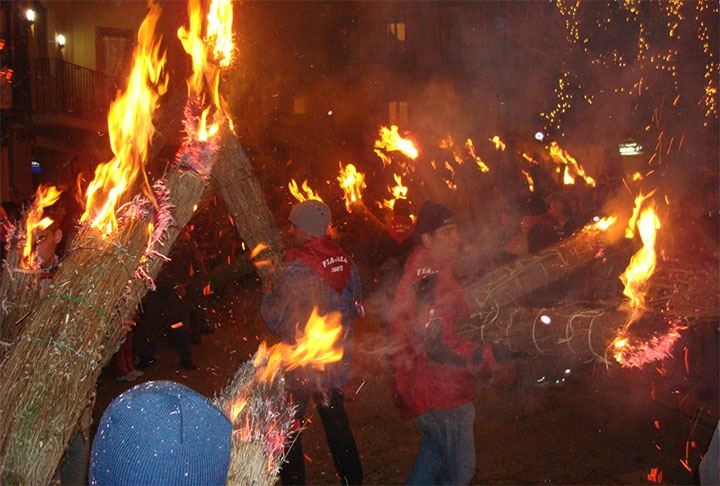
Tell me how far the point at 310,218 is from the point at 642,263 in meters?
2.60

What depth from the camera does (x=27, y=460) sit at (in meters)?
2.40

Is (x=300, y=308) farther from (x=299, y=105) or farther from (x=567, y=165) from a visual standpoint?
(x=299, y=105)

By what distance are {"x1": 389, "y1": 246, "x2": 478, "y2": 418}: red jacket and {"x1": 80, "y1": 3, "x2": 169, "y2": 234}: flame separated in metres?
1.59

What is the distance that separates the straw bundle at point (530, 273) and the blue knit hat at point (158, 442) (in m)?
2.89

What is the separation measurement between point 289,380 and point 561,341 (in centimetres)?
167

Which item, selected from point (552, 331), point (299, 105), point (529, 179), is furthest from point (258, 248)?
point (529, 179)

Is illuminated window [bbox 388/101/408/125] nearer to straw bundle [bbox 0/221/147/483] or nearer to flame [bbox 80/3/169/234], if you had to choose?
flame [bbox 80/3/169/234]

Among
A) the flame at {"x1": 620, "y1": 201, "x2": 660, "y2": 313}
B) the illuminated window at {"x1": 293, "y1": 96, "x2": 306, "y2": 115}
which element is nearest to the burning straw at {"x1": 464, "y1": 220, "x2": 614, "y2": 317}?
the flame at {"x1": 620, "y1": 201, "x2": 660, "y2": 313}

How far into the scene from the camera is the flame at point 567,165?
1153 cm

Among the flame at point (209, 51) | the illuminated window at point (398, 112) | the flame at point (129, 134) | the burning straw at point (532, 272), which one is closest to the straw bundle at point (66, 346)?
the flame at point (129, 134)

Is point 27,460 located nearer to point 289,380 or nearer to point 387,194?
point 289,380

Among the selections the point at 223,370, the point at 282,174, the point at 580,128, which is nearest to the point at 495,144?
the point at 580,128

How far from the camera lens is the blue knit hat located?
A: 1519 mm

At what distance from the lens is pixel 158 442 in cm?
153
